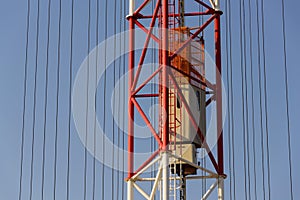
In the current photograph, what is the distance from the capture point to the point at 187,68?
1380 inches

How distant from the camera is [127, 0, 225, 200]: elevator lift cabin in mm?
33094

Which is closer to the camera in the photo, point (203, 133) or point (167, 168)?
point (167, 168)

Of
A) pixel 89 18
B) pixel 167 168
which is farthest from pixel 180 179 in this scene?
pixel 89 18

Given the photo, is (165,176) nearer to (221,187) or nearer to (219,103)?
(221,187)

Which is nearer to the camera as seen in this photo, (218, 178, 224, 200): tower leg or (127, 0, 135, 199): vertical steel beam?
(127, 0, 135, 199): vertical steel beam

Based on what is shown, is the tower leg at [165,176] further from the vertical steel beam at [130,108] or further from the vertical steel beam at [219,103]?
the vertical steel beam at [219,103]

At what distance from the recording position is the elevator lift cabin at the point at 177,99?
3309 centimetres

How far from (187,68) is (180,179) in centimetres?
412

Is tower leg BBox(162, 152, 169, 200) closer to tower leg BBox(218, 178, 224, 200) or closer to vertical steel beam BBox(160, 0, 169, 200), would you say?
vertical steel beam BBox(160, 0, 169, 200)

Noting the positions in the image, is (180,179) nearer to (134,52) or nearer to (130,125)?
(130,125)

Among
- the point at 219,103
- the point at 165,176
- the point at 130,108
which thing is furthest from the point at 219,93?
the point at 165,176

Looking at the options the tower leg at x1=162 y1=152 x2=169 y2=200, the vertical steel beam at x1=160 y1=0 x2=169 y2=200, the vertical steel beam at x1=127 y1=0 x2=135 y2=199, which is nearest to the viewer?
the tower leg at x1=162 y1=152 x2=169 y2=200

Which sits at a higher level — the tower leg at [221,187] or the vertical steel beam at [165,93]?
the vertical steel beam at [165,93]

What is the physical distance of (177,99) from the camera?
34281 mm
